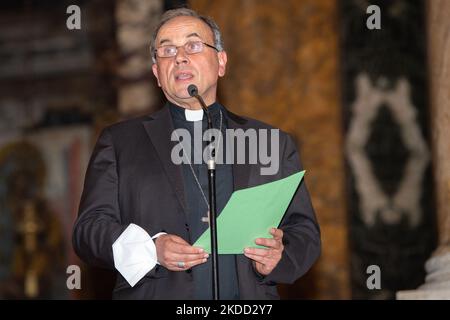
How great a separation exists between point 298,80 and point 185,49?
5.22m

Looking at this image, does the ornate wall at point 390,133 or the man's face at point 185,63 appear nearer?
the man's face at point 185,63

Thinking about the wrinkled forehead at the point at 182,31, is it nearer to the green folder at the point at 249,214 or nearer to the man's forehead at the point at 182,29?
the man's forehead at the point at 182,29

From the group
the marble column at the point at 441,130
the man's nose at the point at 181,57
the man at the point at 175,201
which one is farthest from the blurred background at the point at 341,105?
the man's nose at the point at 181,57

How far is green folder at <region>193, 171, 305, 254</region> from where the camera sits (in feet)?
11.1

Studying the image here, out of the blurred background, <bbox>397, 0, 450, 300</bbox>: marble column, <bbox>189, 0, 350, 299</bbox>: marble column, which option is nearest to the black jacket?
<bbox>397, 0, 450, 300</bbox>: marble column

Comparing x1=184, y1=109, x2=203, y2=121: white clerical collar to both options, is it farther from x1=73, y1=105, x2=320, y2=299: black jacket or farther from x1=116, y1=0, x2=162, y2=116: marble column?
Result: x1=116, y1=0, x2=162, y2=116: marble column

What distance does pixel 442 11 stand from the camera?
18.9ft

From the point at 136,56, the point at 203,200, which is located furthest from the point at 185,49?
the point at 136,56

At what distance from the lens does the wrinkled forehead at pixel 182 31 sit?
3.96 metres

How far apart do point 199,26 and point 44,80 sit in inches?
292

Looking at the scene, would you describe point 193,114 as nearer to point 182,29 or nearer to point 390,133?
point 182,29

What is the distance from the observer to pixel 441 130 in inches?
220

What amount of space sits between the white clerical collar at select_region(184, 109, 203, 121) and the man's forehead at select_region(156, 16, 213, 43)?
327 mm
